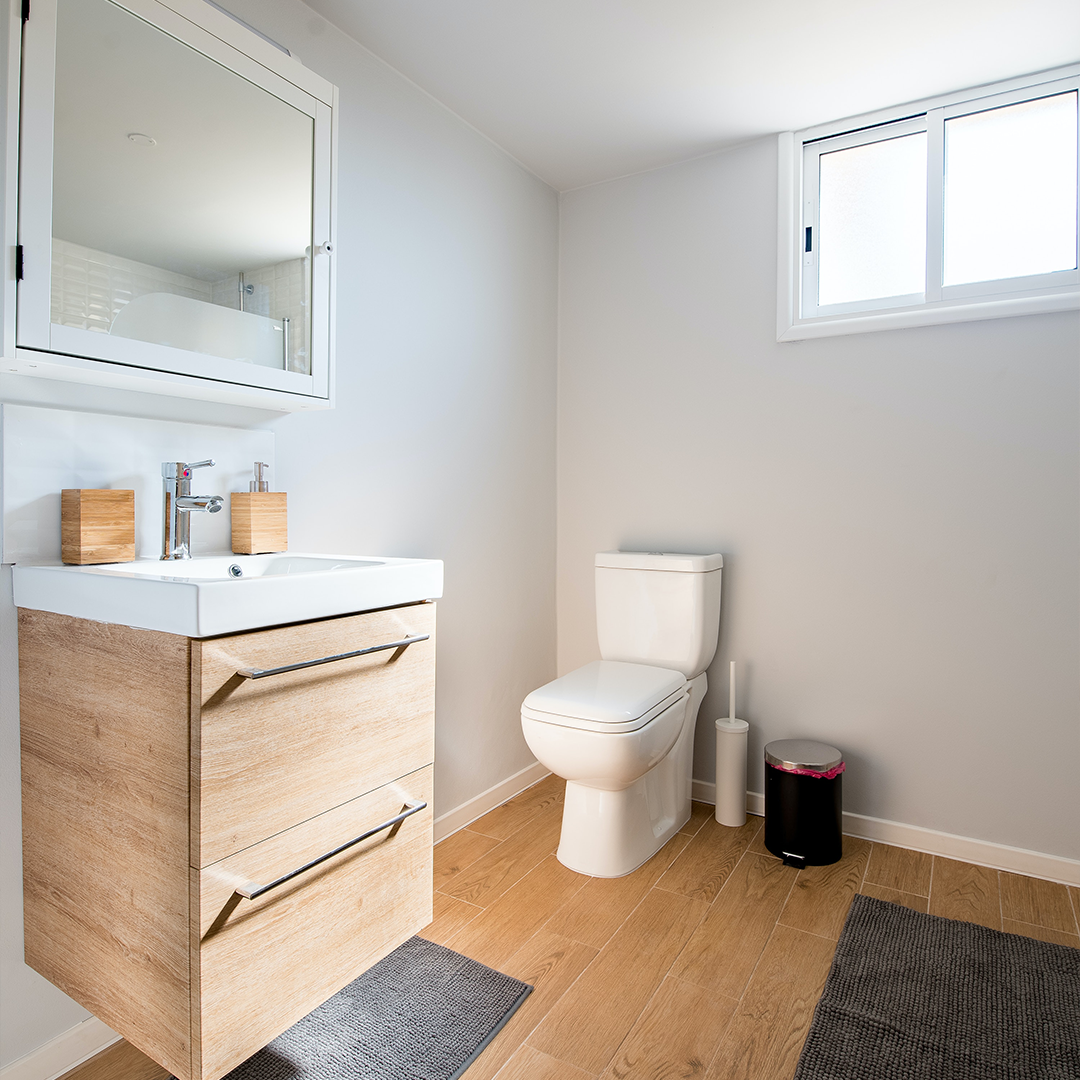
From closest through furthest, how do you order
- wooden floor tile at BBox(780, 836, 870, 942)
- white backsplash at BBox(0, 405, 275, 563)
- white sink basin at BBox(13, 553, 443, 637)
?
white sink basin at BBox(13, 553, 443, 637) → white backsplash at BBox(0, 405, 275, 563) → wooden floor tile at BBox(780, 836, 870, 942)

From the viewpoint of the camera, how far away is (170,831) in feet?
3.31

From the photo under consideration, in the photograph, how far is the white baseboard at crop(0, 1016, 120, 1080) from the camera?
1278mm

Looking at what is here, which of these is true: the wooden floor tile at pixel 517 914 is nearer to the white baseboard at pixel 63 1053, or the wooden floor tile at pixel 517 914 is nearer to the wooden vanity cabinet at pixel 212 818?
the wooden vanity cabinet at pixel 212 818

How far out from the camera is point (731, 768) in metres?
2.31

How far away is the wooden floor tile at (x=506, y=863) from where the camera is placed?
1925mm

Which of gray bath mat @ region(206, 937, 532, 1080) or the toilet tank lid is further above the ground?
the toilet tank lid

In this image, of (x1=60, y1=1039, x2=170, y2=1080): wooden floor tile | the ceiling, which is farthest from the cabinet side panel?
the ceiling

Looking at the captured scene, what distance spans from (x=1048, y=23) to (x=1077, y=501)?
3.92ft

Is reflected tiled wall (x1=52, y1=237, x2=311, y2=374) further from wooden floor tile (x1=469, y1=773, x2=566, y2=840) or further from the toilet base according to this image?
wooden floor tile (x1=469, y1=773, x2=566, y2=840)

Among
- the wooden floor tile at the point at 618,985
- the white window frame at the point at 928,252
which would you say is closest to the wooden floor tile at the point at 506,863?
the wooden floor tile at the point at 618,985

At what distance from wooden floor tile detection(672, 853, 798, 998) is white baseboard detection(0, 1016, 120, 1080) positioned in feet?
3.83

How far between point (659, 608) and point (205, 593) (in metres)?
1.63

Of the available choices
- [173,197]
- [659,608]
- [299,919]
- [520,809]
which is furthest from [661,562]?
[173,197]

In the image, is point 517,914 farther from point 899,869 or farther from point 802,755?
point 899,869
